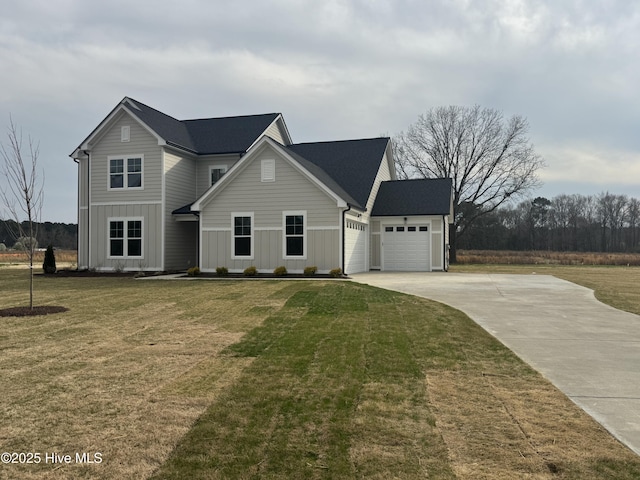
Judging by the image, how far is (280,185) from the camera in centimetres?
2011

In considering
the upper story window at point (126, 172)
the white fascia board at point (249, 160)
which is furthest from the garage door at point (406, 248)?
the upper story window at point (126, 172)

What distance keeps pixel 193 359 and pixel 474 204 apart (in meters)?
40.2

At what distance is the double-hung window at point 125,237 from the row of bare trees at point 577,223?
197 ft

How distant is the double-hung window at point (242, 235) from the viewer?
20.6 m

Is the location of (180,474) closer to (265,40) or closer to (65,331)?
(65,331)

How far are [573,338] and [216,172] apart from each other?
20.1 m

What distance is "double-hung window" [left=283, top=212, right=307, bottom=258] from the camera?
20031 millimetres

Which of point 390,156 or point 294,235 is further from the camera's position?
point 390,156

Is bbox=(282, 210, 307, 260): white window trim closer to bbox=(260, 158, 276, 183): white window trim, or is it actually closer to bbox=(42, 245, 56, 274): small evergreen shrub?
bbox=(260, 158, 276, 183): white window trim

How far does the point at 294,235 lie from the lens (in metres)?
20.1

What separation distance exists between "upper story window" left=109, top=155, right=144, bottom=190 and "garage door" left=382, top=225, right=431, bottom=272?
12.6 m

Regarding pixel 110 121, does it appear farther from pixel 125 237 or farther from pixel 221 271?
pixel 221 271

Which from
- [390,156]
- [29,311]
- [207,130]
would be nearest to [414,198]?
[390,156]

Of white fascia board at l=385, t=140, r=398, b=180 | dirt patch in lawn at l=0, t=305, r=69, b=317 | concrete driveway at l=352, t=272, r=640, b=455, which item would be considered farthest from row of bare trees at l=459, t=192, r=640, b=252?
dirt patch in lawn at l=0, t=305, r=69, b=317
